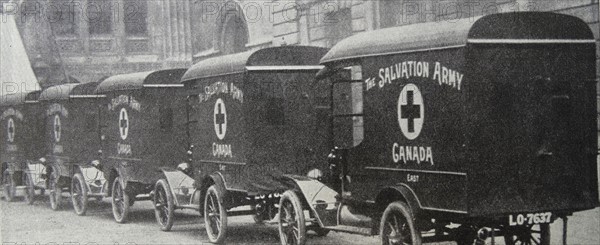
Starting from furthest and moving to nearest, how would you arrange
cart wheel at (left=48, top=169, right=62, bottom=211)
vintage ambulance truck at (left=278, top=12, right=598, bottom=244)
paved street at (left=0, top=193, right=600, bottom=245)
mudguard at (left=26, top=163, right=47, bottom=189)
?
mudguard at (left=26, top=163, right=47, bottom=189)
cart wheel at (left=48, top=169, right=62, bottom=211)
paved street at (left=0, top=193, right=600, bottom=245)
vintage ambulance truck at (left=278, top=12, right=598, bottom=244)

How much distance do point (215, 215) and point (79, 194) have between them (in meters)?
5.29

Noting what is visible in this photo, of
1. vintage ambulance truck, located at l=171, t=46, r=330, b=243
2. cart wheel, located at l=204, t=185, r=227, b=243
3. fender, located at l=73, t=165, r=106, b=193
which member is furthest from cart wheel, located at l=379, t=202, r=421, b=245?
fender, located at l=73, t=165, r=106, b=193

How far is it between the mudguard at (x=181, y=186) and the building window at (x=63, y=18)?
27175 mm

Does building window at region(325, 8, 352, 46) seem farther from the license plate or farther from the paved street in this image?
the license plate

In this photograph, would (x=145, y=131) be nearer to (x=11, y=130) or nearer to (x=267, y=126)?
(x=267, y=126)

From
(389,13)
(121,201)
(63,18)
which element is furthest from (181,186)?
(63,18)

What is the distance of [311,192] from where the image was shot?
10.9 meters

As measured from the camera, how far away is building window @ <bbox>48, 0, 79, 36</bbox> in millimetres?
39469

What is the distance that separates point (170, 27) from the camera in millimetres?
38625

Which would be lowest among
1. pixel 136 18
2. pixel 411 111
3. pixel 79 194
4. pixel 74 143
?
pixel 79 194

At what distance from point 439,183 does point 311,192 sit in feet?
8.42

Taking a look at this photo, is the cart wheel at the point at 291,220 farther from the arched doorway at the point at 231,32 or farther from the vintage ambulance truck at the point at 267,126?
the arched doorway at the point at 231,32

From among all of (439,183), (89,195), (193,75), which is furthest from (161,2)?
(439,183)

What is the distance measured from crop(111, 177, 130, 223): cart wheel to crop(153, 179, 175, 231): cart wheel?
1.03m
